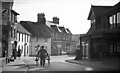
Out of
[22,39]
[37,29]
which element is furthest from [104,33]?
[37,29]

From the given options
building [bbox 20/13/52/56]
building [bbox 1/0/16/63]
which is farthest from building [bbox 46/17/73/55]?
building [bbox 1/0/16/63]

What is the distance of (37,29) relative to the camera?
69875mm

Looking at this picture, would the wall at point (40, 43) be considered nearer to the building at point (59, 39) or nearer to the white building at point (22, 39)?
the building at point (59, 39)

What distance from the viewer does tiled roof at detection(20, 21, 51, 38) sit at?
68.4m

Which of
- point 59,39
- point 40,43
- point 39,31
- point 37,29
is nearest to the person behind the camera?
point 40,43

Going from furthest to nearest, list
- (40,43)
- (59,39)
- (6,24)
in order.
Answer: (59,39), (40,43), (6,24)

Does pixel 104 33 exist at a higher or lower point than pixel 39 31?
lower

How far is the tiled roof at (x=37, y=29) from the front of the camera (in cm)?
6844

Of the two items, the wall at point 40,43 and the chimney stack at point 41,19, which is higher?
the chimney stack at point 41,19

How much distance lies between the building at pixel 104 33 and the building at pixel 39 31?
33154 mm

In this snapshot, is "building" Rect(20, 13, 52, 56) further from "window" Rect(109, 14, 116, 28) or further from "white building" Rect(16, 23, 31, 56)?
"window" Rect(109, 14, 116, 28)

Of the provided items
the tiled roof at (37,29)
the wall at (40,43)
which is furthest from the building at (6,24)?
the tiled roof at (37,29)

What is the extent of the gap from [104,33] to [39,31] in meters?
45.6

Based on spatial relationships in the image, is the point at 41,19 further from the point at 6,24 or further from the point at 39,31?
the point at 6,24
